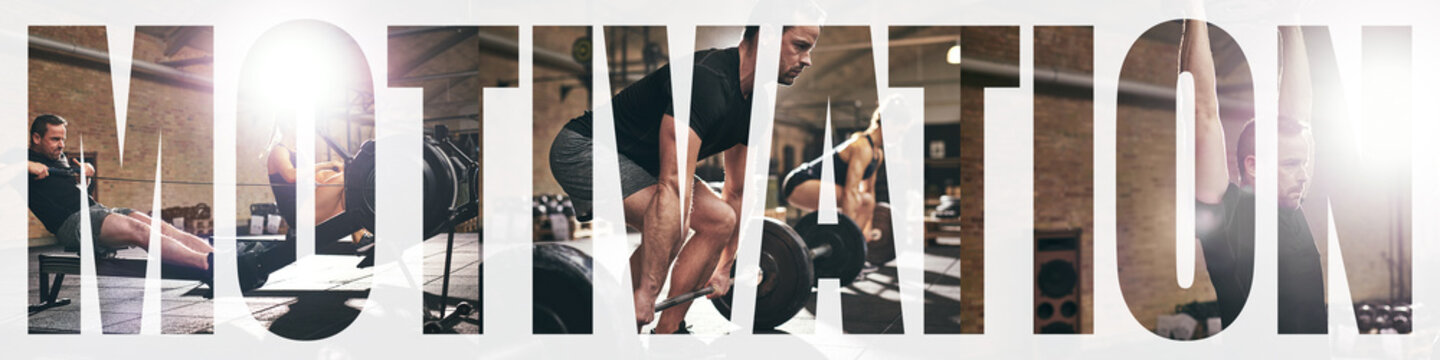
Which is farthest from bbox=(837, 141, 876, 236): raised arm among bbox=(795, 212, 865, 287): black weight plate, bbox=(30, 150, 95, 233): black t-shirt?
bbox=(30, 150, 95, 233): black t-shirt

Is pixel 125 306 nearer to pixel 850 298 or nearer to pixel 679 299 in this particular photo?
pixel 679 299

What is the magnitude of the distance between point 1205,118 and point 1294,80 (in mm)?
603

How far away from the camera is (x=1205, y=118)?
338 cm

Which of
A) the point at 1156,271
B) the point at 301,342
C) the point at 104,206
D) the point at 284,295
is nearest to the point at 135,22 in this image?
the point at 104,206

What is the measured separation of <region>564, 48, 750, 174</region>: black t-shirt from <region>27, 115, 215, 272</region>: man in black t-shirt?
204 centimetres

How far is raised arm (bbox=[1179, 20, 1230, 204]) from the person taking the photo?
338 cm

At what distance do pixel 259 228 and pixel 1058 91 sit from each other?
469cm

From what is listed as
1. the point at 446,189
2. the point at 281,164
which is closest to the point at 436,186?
the point at 446,189

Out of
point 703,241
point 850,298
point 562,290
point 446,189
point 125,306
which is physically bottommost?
point 850,298

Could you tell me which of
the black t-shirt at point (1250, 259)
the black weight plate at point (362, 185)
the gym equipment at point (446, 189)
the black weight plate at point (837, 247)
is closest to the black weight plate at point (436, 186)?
the gym equipment at point (446, 189)

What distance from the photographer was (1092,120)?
15.1ft

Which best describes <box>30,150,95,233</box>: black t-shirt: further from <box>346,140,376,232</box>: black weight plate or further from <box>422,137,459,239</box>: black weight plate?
<box>422,137,459,239</box>: black weight plate

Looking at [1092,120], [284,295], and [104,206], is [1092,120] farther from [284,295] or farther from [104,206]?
[104,206]

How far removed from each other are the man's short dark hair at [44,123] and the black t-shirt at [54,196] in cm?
11
